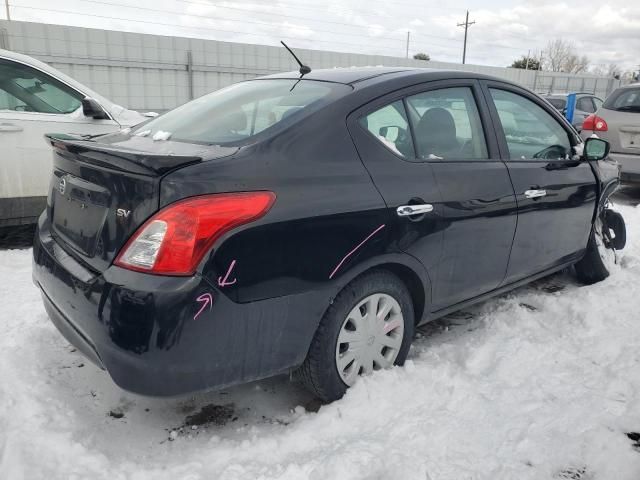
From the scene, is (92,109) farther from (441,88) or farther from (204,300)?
(204,300)

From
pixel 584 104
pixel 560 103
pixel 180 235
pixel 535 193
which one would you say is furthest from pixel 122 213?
pixel 584 104

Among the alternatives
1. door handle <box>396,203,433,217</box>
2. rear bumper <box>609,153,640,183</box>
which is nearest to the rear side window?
rear bumper <box>609,153,640,183</box>

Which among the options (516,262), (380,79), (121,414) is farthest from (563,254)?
(121,414)

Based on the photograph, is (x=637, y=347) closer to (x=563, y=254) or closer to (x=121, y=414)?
(x=563, y=254)

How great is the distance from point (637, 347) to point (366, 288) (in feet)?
6.03

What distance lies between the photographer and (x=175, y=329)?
196 cm

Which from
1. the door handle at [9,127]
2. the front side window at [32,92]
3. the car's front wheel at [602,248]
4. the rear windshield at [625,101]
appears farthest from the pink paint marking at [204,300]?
the rear windshield at [625,101]

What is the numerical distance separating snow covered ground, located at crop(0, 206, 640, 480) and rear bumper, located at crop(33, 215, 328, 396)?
1.18ft

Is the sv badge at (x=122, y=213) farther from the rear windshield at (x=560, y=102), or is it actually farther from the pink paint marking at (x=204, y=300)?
the rear windshield at (x=560, y=102)

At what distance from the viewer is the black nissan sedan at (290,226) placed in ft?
6.52

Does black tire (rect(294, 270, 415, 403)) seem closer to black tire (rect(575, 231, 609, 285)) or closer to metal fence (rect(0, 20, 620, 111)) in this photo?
black tire (rect(575, 231, 609, 285))

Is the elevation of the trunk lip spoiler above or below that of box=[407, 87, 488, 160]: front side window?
below

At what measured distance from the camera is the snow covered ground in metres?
2.12

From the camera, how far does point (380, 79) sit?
2.76 metres
